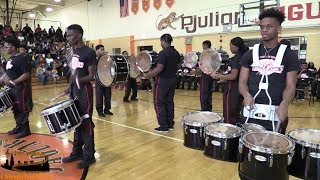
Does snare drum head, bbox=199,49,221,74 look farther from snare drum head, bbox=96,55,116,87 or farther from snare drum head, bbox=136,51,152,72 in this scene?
snare drum head, bbox=96,55,116,87

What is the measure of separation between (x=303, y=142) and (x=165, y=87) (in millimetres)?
3202

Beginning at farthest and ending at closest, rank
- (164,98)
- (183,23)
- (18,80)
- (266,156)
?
(183,23), (164,98), (18,80), (266,156)

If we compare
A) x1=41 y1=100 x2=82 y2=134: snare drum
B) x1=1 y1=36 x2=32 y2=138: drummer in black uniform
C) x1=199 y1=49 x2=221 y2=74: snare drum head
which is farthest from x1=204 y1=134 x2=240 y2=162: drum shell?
x1=1 y1=36 x2=32 y2=138: drummer in black uniform

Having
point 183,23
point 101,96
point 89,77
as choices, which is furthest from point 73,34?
point 183,23

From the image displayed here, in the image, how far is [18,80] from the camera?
14.3 ft

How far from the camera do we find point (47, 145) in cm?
430

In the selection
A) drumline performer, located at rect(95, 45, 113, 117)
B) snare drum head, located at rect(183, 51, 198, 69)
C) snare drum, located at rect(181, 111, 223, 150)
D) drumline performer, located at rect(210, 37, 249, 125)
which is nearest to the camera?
snare drum, located at rect(181, 111, 223, 150)

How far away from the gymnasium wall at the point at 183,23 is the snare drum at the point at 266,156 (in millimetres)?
9458

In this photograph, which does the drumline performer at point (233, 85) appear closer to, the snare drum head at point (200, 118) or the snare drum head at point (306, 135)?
the snare drum head at point (200, 118)

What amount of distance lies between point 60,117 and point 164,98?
2370mm

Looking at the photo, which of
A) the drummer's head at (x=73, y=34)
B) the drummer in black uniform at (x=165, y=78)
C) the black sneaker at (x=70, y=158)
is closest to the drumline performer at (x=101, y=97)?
the drummer in black uniform at (x=165, y=78)

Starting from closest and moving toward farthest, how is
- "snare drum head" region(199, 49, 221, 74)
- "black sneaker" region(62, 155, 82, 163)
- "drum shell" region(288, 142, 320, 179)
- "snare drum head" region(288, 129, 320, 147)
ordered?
"drum shell" region(288, 142, 320, 179), "snare drum head" region(288, 129, 320, 147), "black sneaker" region(62, 155, 82, 163), "snare drum head" region(199, 49, 221, 74)

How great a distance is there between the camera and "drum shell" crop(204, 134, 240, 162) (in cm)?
223

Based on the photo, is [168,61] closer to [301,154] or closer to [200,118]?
[200,118]
